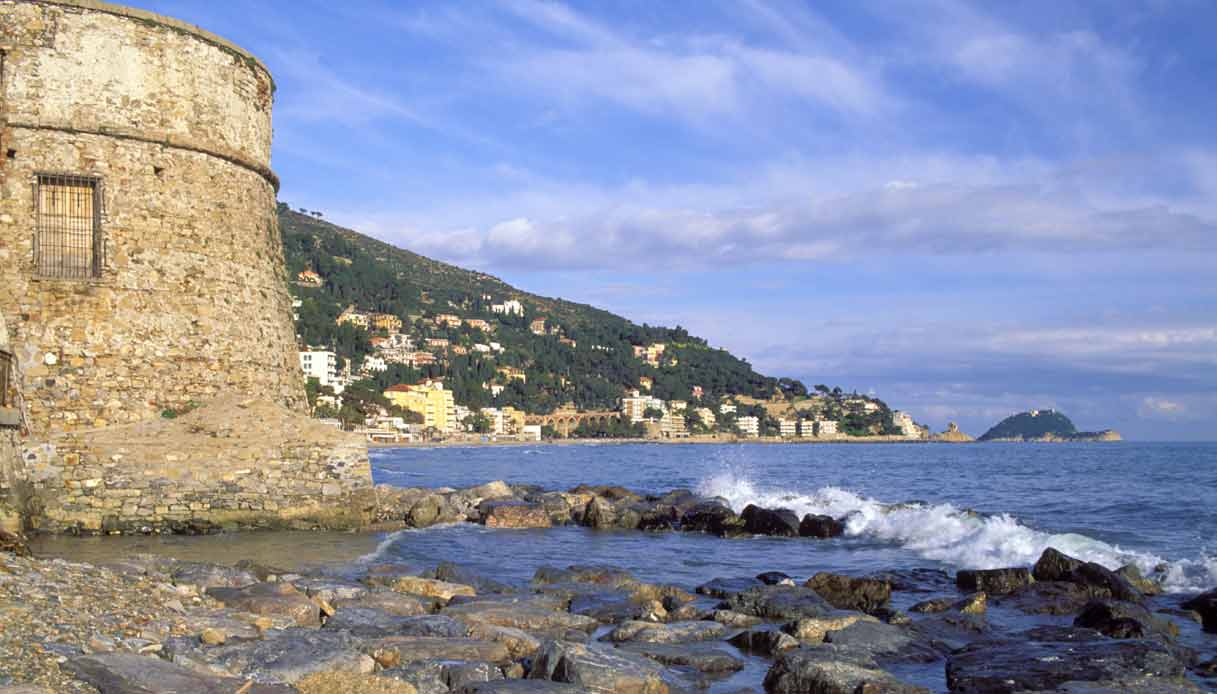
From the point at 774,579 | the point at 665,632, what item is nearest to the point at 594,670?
the point at 665,632

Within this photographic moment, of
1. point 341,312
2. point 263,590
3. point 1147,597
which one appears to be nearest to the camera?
point 263,590

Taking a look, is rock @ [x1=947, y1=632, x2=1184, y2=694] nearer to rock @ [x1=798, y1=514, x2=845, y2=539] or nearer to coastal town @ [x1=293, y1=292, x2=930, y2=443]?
rock @ [x1=798, y1=514, x2=845, y2=539]

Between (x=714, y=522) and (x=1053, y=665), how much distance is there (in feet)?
43.1

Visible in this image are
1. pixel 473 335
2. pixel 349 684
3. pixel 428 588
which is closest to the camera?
pixel 349 684

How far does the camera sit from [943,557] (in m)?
17.4

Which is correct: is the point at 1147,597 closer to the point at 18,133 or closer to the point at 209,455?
the point at 209,455

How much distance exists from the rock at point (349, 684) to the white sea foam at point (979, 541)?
11475mm

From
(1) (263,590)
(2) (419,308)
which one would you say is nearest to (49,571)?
Answer: (1) (263,590)

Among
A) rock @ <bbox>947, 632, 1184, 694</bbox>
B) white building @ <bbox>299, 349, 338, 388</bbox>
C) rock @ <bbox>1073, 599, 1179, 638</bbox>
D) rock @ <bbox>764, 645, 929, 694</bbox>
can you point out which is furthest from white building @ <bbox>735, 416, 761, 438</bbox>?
rock @ <bbox>764, 645, 929, 694</bbox>

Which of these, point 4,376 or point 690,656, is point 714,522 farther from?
point 4,376

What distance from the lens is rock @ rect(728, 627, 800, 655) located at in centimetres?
912

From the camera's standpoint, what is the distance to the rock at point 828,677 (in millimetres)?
7445

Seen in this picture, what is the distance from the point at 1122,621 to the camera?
32.7ft

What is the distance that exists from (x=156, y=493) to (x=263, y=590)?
21.4 ft
